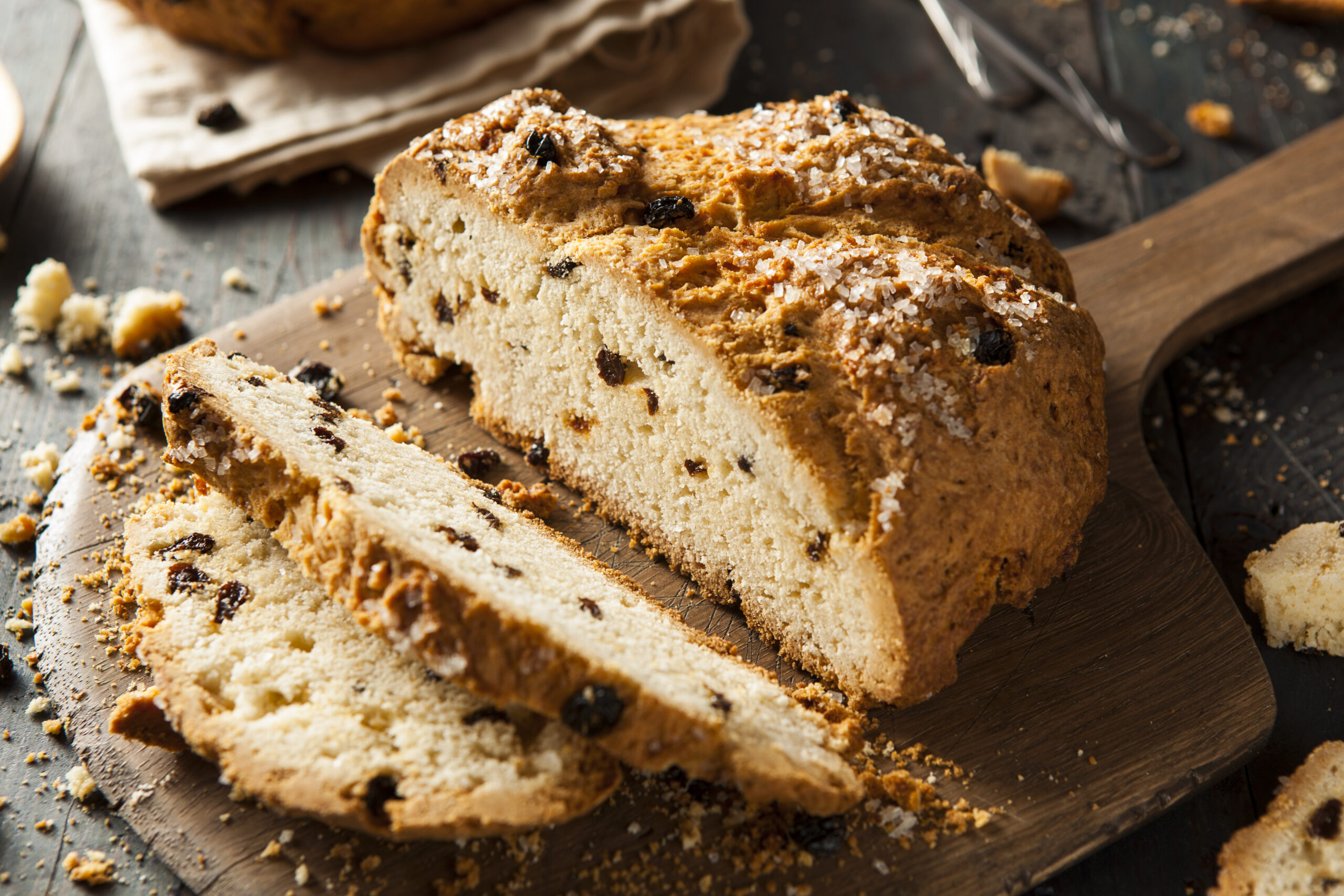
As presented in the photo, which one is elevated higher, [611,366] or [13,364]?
[611,366]

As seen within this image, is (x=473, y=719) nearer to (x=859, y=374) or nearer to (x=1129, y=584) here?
(x=859, y=374)

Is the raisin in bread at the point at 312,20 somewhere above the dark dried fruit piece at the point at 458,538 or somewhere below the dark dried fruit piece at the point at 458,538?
above

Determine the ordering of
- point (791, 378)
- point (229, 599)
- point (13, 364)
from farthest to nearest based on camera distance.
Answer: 1. point (13, 364)
2. point (229, 599)
3. point (791, 378)

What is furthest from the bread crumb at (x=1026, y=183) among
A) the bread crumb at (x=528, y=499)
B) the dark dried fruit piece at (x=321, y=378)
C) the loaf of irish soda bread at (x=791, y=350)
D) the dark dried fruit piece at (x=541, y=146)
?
the dark dried fruit piece at (x=321, y=378)

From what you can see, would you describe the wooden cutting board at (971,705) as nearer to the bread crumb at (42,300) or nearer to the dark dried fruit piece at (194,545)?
the dark dried fruit piece at (194,545)

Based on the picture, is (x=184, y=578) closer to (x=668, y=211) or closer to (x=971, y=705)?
(x=668, y=211)

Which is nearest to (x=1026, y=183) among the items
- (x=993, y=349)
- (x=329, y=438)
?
(x=993, y=349)

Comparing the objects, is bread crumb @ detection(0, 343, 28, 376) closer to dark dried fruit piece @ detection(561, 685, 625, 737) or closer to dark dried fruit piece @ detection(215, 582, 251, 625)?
dark dried fruit piece @ detection(215, 582, 251, 625)
